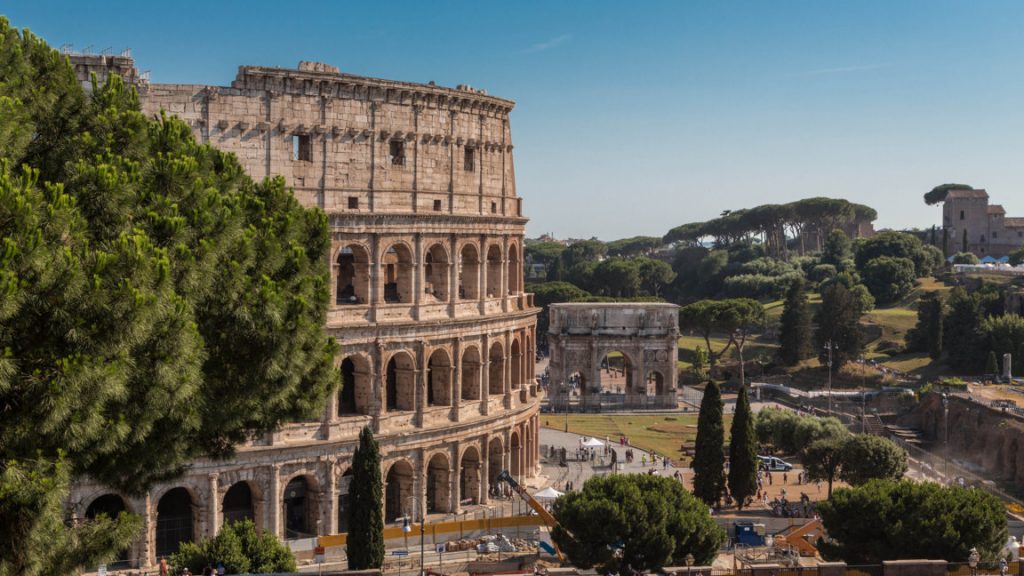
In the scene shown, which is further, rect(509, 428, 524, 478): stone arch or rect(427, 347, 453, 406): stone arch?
rect(509, 428, 524, 478): stone arch

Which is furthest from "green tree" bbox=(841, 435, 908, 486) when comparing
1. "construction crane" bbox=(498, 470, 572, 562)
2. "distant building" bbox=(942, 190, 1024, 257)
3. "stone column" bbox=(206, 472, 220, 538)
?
"distant building" bbox=(942, 190, 1024, 257)

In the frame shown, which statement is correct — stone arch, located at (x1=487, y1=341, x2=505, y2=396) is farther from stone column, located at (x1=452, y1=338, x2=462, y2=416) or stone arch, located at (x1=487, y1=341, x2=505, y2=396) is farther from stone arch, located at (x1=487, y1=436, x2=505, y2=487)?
stone column, located at (x1=452, y1=338, x2=462, y2=416)

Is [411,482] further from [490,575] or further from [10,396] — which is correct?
[10,396]

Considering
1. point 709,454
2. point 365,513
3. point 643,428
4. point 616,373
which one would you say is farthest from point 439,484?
point 616,373

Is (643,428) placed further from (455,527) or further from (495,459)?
(455,527)

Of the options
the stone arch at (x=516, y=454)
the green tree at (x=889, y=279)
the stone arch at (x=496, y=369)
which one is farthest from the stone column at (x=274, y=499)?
the green tree at (x=889, y=279)

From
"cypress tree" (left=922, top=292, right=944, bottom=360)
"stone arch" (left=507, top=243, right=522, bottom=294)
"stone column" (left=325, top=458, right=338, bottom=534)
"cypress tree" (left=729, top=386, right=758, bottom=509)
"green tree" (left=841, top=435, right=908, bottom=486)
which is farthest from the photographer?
"cypress tree" (left=922, top=292, right=944, bottom=360)

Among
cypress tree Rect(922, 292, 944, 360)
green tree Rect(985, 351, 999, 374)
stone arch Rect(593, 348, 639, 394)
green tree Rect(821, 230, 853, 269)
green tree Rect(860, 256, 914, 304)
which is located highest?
green tree Rect(821, 230, 853, 269)
